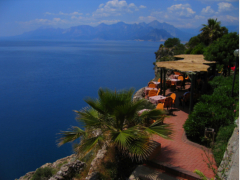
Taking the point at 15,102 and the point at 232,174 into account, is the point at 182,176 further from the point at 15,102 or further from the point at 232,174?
the point at 15,102

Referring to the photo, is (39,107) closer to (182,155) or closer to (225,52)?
(225,52)

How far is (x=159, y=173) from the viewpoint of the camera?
5516mm

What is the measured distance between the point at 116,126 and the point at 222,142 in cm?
339

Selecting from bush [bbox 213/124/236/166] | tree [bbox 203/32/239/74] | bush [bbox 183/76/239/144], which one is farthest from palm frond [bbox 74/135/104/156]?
tree [bbox 203/32/239/74]

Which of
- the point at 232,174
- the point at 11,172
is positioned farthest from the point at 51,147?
the point at 232,174

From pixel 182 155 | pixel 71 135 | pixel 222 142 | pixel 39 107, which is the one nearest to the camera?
pixel 71 135

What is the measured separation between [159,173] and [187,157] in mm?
1354

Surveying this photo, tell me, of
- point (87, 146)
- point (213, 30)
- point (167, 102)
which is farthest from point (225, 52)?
point (213, 30)

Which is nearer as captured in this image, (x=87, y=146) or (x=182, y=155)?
(x=87, y=146)

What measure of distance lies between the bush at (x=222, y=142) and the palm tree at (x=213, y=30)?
32623 millimetres

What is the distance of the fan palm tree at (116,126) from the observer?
4891 millimetres

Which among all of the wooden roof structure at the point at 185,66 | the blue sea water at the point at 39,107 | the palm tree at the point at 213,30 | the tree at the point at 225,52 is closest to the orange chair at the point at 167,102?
the wooden roof structure at the point at 185,66

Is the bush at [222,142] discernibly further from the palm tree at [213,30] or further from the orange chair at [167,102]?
the palm tree at [213,30]

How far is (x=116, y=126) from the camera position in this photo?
19.2 feet
